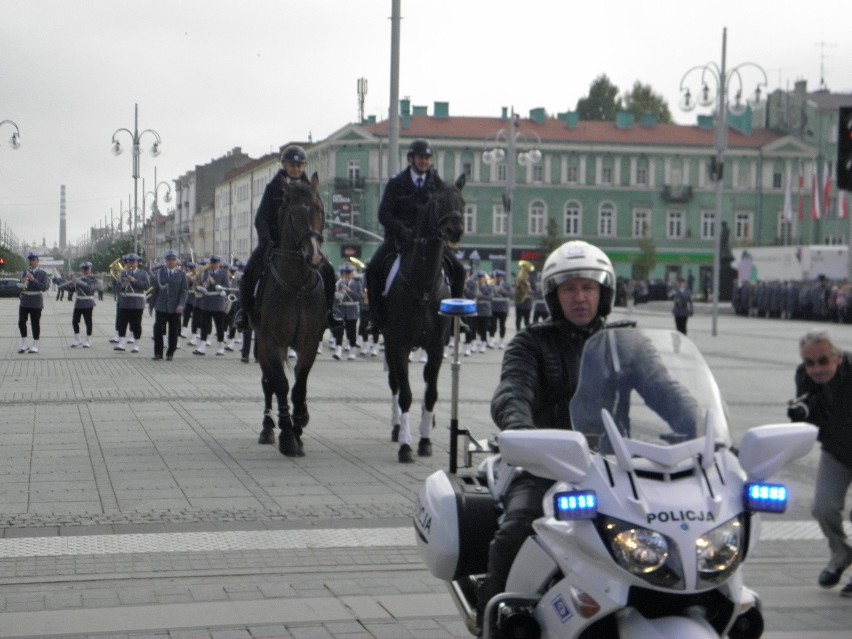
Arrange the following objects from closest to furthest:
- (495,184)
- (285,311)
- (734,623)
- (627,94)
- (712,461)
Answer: (712,461) < (734,623) < (285,311) < (495,184) < (627,94)

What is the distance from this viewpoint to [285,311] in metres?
12.4

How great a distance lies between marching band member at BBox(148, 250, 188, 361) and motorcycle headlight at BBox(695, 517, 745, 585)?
77.0ft

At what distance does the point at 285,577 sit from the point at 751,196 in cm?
10223

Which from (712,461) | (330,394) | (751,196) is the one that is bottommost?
(330,394)

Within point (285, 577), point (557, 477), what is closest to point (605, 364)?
point (557, 477)

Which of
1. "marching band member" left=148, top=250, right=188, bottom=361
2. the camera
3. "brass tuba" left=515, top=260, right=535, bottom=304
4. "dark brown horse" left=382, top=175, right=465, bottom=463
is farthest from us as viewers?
"brass tuba" left=515, top=260, right=535, bottom=304

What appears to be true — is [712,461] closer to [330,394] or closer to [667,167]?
[330,394]

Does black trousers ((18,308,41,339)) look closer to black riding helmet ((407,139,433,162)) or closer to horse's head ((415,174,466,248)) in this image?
black riding helmet ((407,139,433,162))

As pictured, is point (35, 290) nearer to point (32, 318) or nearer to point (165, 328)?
point (32, 318)

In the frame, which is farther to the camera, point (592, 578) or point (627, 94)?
point (627, 94)

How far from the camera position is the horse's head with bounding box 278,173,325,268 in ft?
38.9

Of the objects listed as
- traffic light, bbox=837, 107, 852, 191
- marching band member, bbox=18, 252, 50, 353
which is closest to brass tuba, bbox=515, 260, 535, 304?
marching band member, bbox=18, 252, 50, 353

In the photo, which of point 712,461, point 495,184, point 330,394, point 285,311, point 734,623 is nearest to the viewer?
point 712,461

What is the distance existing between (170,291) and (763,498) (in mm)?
24207
